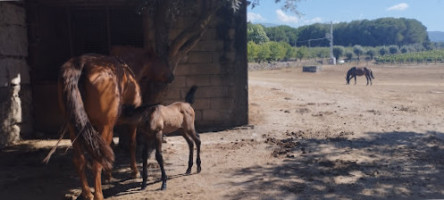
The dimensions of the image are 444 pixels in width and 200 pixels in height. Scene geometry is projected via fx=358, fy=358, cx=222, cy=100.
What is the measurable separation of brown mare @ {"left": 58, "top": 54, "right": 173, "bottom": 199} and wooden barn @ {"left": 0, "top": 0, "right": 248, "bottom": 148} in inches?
149

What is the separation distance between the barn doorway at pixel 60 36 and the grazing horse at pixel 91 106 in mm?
4434

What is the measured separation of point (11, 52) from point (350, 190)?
22.6 feet

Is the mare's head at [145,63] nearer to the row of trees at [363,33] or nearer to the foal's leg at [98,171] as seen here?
the foal's leg at [98,171]

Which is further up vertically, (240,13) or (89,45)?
(240,13)

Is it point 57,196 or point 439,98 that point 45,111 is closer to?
point 57,196

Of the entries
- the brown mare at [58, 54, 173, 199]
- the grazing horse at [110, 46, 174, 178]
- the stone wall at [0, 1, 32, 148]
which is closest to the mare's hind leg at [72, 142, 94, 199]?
the brown mare at [58, 54, 173, 199]

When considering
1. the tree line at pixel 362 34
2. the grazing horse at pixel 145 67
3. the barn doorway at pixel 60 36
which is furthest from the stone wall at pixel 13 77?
the tree line at pixel 362 34

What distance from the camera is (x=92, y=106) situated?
4.10 metres

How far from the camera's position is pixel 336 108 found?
12258 millimetres

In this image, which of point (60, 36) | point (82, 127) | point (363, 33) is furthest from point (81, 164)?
point (363, 33)

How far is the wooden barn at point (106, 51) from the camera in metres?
7.97

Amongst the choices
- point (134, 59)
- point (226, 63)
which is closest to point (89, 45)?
point (226, 63)

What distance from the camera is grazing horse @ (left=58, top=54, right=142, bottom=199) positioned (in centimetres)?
375

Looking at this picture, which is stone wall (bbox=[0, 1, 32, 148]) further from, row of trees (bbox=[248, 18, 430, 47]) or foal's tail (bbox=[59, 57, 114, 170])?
row of trees (bbox=[248, 18, 430, 47])
